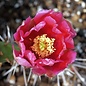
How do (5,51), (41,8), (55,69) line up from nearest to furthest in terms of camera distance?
(55,69), (5,51), (41,8)

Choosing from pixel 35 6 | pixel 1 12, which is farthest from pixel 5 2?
pixel 35 6

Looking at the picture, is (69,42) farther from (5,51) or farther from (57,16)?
(5,51)

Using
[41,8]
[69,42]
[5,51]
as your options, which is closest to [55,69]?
[69,42]

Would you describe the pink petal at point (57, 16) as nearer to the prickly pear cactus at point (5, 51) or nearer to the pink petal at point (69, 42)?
the pink petal at point (69, 42)

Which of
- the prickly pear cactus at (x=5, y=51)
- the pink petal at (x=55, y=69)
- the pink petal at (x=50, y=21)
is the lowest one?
the pink petal at (x=55, y=69)

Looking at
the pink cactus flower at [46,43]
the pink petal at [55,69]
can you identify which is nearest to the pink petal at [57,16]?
the pink cactus flower at [46,43]

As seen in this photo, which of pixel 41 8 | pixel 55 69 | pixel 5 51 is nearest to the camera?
pixel 55 69

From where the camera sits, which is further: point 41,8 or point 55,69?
point 41,8

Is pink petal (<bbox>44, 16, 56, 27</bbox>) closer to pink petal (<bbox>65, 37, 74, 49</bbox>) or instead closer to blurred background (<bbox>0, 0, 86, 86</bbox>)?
pink petal (<bbox>65, 37, 74, 49</bbox>)
